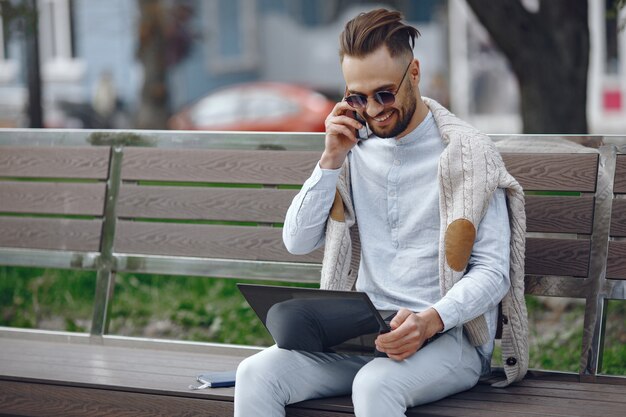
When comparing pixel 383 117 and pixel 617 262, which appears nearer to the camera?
pixel 383 117

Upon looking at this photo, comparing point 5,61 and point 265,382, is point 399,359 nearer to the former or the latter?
point 265,382

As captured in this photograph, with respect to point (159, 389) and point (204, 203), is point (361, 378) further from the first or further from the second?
point (204, 203)

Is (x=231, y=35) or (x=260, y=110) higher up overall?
(x=231, y=35)

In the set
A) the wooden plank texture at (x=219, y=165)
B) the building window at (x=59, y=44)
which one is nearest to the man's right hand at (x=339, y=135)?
the wooden plank texture at (x=219, y=165)

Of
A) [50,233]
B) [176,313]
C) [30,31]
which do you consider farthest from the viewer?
[30,31]

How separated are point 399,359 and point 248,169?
1.52 m

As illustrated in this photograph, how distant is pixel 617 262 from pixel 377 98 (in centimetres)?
112

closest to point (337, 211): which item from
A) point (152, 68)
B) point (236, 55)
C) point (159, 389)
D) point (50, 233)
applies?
point (159, 389)

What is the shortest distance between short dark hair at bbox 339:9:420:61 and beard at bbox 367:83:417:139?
13cm

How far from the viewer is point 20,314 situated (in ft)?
22.2

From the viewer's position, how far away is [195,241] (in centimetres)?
475

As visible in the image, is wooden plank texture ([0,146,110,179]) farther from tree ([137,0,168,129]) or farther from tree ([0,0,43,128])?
tree ([137,0,168,129])

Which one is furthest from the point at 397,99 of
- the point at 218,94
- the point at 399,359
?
the point at 218,94

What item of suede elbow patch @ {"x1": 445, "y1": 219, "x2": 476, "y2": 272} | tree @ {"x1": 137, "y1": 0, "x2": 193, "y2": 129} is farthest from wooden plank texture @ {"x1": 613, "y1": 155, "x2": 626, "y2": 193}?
tree @ {"x1": 137, "y1": 0, "x2": 193, "y2": 129}
